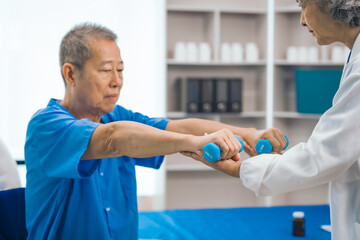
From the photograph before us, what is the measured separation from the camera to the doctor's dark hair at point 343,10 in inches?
46.9

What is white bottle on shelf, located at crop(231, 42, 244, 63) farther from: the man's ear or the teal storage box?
the man's ear

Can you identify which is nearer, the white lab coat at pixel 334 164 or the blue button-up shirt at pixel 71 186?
the white lab coat at pixel 334 164

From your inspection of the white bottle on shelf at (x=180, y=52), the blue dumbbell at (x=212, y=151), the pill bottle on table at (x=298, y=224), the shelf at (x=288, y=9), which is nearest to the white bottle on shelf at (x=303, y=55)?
the shelf at (x=288, y=9)

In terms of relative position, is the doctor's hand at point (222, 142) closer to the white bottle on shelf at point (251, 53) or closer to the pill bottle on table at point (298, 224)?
the pill bottle on table at point (298, 224)

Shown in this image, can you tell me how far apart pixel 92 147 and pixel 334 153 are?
66 centimetres

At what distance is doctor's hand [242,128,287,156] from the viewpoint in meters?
1.55

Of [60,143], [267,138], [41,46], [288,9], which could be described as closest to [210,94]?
[288,9]

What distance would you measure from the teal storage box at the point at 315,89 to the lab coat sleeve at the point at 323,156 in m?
2.43

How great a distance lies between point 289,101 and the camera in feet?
13.5

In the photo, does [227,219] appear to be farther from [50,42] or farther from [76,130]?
[50,42]

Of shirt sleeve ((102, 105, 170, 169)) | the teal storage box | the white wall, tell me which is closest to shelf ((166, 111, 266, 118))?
the white wall

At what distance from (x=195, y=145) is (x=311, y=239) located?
0.77m

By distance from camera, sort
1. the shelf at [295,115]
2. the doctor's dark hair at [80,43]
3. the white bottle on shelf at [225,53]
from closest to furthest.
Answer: the doctor's dark hair at [80,43], the shelf at [295,115], the white bottle on shelf at [225,53]

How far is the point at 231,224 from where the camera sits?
1.90 meters
